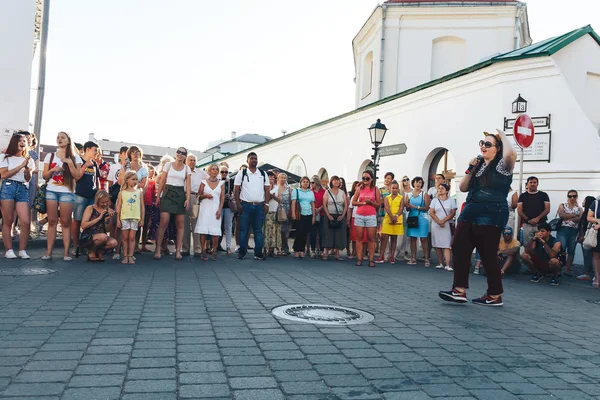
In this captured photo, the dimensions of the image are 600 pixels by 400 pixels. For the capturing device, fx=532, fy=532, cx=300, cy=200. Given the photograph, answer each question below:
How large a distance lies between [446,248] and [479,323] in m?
6.09

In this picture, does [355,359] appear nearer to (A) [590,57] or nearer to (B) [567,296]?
(B) [567,296]

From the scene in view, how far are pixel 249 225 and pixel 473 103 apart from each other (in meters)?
8.10

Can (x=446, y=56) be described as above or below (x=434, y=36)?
below

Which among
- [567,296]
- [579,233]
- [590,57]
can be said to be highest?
[590,57]

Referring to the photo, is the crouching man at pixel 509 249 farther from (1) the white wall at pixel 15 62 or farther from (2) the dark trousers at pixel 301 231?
(1) the white wall at pixel 15 62

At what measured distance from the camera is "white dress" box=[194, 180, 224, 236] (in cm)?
1041

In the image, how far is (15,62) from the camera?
41.3 feet

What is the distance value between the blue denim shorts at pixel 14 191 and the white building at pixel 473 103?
11.1 meters

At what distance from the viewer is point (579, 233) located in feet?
34.4

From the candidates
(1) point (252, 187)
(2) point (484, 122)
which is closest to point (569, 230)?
(2) point (484, 122)

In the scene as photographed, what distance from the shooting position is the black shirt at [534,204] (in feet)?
34.8

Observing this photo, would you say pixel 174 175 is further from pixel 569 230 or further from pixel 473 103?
pixel 473 103

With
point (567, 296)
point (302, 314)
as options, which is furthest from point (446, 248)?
point (302, 314)

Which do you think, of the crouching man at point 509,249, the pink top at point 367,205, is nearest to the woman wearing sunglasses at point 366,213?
the pink top at point 367,205
